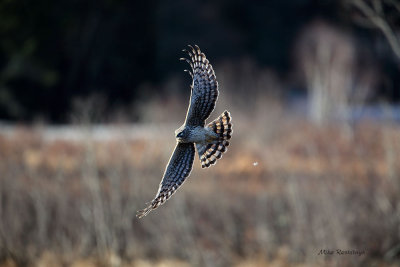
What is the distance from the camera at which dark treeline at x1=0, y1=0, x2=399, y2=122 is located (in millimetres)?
33500

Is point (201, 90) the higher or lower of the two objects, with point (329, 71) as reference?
lower

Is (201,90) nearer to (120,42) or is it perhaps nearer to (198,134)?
(198,134)

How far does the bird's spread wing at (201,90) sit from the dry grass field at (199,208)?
11.1m

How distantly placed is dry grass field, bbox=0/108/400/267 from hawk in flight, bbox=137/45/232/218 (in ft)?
36.1

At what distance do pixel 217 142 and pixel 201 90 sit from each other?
1.71ft

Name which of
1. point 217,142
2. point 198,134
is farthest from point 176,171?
point 217,142

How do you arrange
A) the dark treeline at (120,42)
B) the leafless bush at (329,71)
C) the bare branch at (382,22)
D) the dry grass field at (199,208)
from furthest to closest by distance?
the dark treeline at (120,42) → the leafless bush at (329,71) → the dry grass field at (199,208) → the bare branch at (382,22)

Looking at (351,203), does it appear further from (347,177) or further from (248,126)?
(248,126)

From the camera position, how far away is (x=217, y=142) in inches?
247

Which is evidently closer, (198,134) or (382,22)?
(198,134)

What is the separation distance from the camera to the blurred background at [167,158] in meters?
17.5

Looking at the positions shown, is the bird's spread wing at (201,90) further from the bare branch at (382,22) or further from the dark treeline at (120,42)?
the dark treeline at (120,42)

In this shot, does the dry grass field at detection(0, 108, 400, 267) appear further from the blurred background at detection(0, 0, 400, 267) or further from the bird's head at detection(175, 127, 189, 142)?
the bird's head at detection(175, 127, 189, 142)

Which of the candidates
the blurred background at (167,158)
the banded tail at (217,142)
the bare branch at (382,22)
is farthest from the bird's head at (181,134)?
the blurred background at (167,158)
